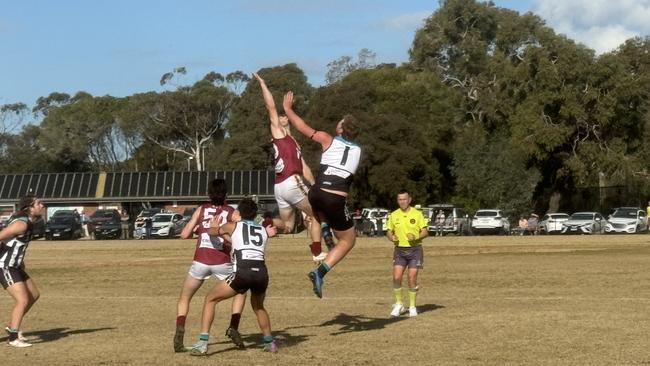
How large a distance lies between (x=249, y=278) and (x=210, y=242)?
2.70ft

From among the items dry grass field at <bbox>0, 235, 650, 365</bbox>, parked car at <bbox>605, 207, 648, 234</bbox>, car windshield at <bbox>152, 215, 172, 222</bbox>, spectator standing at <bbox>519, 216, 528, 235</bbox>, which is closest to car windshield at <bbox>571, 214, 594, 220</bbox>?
parked car at <bbox>605, 207, 648, 234</bbox>

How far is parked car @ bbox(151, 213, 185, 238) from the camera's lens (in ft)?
206

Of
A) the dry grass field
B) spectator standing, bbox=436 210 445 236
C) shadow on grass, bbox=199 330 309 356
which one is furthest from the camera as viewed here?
spectator standing, bbox=436 210 445 236

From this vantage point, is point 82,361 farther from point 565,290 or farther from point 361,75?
point 361,75

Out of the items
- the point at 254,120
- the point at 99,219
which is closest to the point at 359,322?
the point at 99,219

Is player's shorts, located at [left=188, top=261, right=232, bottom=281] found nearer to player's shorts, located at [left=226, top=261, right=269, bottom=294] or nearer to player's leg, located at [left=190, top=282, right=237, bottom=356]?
player's leg, located at [left=190, top=282, right=237, bottom=356]

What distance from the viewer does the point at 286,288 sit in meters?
23.1

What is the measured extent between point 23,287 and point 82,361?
82.2 inches

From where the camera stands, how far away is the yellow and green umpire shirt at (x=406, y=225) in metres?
17.3

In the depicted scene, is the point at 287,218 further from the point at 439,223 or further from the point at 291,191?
the point at 439,223

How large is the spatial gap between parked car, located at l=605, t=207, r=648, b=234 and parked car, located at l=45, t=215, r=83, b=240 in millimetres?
31315

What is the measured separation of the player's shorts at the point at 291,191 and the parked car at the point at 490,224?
50.0 meters

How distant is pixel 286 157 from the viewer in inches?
530

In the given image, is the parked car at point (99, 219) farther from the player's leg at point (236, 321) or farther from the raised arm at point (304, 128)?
the raised arm at point (304, 128)
